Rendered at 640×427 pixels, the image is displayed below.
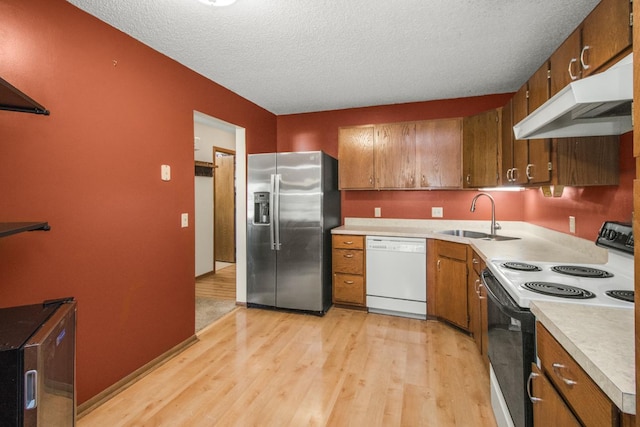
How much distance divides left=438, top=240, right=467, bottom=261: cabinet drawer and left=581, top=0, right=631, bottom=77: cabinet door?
1.67 meters

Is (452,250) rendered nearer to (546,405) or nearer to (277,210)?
(277,210)

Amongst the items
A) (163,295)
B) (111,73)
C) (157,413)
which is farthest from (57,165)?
(157,413)

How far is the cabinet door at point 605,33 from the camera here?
1200 millimetres

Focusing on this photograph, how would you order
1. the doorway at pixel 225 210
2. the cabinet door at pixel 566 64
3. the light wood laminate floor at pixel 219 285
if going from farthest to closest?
the doorway at pixel 225 210
the light wood laminate floor at pixel 219 285
the cabinet door at pixel 566 64

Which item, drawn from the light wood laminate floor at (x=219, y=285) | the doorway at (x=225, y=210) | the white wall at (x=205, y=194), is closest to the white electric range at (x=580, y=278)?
the light wood laminate floor at (x=219, y=285)

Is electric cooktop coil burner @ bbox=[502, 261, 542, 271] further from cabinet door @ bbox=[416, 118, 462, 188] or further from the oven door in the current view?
cabinet door @ bbox=[416, 118, 462, 188]

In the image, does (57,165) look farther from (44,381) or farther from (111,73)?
(44,381)

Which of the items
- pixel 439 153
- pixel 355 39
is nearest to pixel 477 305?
pixel 439 153

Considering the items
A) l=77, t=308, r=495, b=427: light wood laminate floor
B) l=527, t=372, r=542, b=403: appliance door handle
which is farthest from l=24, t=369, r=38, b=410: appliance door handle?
l=527, t=372, r=542, b=403: appliance door handle

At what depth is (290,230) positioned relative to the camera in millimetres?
3434

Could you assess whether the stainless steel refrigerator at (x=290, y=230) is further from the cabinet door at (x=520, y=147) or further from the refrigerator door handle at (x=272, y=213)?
the cabinet door at (x=520, y=147)

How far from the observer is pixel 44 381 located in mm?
979

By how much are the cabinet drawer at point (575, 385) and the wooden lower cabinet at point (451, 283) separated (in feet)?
5.93

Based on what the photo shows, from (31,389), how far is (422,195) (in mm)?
3588
